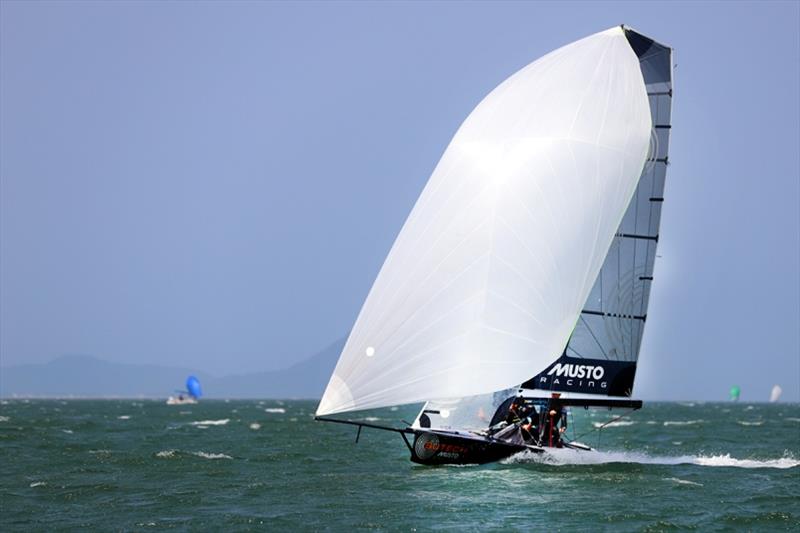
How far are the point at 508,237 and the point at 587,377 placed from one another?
474 cm

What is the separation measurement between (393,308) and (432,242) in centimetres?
182

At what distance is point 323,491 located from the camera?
83.1 feet

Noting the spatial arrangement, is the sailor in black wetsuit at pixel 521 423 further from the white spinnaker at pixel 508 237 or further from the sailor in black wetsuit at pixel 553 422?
the white spinnaker at pixel 508 237

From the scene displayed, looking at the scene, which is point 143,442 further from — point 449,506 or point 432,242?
point 449,506

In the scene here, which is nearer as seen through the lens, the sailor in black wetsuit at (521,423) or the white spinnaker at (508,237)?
the white spinnaker at (508,237)

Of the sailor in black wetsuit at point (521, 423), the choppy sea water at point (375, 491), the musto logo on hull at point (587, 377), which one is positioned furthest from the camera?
the musto logo on hull at point (587, 377)

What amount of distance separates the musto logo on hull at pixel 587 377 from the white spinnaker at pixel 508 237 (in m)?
2.01

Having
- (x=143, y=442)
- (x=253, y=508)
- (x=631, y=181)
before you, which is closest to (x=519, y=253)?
(x=631, y=181)

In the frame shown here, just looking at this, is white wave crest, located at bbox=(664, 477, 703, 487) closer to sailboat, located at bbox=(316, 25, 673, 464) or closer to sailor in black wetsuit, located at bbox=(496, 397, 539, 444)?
sailboat, located at bbox=(316, 25, 673, 464)

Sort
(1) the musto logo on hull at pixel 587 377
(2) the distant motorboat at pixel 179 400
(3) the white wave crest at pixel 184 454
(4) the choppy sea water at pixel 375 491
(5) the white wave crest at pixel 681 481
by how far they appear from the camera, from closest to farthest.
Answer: (4) the choppy sea water at pixel 375 491 → (5) the white wave crest at pixel 681 481 → (1) the musto logo on hull at pixel 587 377 → (3) the white wave crest at pixel 184 454 → (2) the distant motorboat at pixel 179 400

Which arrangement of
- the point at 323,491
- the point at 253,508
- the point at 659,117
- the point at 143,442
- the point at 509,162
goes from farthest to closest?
1. the point at 143,442
2. the point at 659,117
3. the point at 509,162
4. the point at 323,491
5. the point at 253,508

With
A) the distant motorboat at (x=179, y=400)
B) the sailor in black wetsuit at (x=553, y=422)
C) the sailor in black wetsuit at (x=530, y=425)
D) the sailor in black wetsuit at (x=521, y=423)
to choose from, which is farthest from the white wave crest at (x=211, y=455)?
the distant motorboat at (x=179, y=400)

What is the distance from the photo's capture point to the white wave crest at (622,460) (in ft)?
94.2

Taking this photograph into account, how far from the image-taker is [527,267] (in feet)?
87.7
